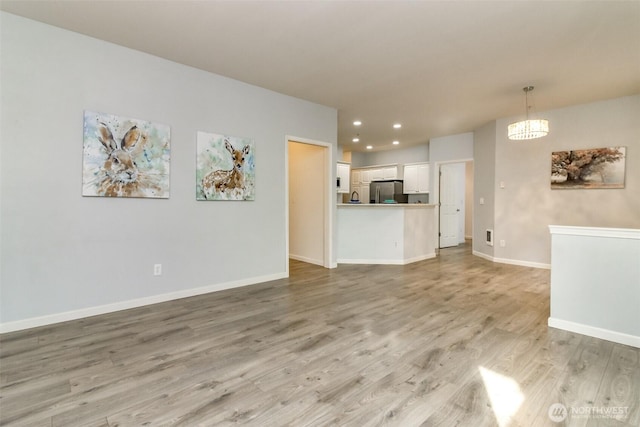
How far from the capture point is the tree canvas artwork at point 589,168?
4555mm

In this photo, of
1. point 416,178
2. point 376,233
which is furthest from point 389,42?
point 416,178

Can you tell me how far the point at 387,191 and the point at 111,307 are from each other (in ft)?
22.5

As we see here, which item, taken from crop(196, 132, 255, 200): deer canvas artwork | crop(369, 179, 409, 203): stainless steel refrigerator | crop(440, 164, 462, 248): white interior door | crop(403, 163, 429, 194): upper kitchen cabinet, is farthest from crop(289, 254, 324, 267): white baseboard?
crop(403, 163, 429, 194): upper kitchen cabinet

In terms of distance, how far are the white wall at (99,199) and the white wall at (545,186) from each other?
176 inches

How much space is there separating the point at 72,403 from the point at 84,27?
3046 millimetres

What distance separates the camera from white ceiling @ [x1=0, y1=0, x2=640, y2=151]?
2479 millimetres

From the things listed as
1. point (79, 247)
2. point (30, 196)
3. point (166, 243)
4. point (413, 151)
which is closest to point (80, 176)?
point (30, 196)

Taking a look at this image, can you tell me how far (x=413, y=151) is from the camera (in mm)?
8516

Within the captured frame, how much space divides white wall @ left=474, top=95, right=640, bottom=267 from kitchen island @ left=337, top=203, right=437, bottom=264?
1650mm

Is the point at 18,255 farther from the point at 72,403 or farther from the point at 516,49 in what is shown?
the point at 516,49

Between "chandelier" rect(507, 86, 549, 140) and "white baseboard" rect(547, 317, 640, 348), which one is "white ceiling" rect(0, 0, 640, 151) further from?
"white baseboard" rect(547, 317, 640, 348)

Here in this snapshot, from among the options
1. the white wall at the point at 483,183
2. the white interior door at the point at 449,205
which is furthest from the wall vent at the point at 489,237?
the white interior door at the point at 449,205

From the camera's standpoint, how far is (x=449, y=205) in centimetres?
786

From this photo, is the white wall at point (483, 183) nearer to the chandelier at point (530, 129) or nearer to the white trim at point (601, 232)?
the chandelier at point (530, 129)
